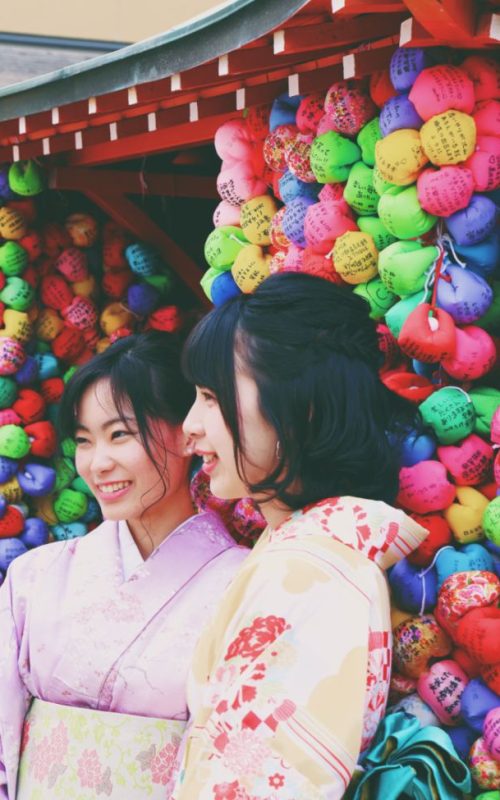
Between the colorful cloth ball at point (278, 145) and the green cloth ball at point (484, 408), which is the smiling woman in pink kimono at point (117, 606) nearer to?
the colorful cloth ball at point (278, 145)

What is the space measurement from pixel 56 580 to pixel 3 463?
1.41m

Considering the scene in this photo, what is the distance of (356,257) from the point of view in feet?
7.81

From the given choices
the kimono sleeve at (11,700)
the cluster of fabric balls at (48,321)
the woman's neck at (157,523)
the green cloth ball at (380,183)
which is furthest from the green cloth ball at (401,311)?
the cluster of fabric balls at (48,321)

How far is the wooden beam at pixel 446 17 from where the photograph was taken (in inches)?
78.7

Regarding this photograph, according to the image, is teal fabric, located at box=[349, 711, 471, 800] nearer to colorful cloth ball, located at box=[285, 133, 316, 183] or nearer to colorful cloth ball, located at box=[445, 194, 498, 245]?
colorful cloth ball, located at box=[445, 194, 498, 245]

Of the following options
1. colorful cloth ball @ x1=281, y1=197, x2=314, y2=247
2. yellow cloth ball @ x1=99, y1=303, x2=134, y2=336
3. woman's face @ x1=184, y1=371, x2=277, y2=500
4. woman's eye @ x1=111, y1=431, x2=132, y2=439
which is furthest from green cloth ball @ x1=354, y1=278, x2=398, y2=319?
yellow cloth ball @ x1=99, y1=303, x2=134, y2=336

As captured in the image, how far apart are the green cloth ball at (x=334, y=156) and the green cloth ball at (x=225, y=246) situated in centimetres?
44

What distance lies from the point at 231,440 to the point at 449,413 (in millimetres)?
465

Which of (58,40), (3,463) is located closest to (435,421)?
(3,463)

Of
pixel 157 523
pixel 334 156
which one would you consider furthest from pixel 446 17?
pixel 157 523

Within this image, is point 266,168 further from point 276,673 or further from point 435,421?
point 276,673

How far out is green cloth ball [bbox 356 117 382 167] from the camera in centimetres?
240

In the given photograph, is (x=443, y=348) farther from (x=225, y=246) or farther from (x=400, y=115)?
(x=225, y=246)

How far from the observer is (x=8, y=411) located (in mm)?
4109
